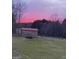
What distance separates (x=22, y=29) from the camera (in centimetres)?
167

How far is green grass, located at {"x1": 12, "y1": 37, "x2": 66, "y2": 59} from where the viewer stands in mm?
1639

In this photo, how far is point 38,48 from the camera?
166 cm

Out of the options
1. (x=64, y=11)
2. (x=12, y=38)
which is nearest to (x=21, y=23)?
(x=12, y=38)

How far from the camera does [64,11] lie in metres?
1.63

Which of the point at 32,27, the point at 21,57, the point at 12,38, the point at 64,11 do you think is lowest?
the point at 21,57

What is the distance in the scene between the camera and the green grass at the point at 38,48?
1.64 metres

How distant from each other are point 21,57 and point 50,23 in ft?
1.37

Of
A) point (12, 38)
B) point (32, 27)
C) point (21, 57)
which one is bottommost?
point (21, 57)
